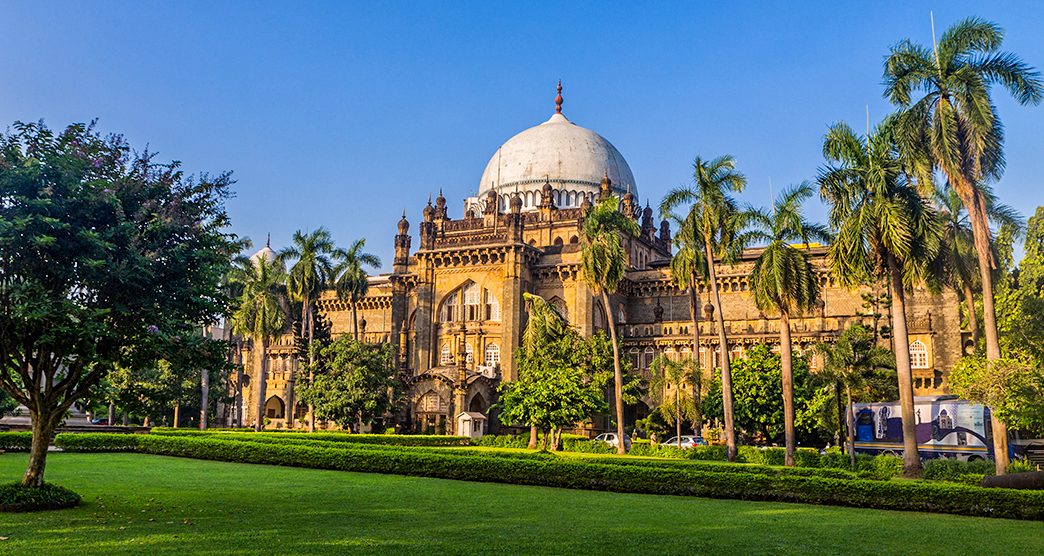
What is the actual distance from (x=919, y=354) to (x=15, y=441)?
45535mm

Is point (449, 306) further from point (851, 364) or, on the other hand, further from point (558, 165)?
point (851, 364)

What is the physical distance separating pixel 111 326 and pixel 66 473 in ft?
31.7

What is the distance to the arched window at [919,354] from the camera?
48281 mm

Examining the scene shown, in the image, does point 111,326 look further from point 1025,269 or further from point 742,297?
point 742,297

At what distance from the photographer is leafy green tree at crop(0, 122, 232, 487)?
49.3 feet

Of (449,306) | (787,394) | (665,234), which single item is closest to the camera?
(787,394)

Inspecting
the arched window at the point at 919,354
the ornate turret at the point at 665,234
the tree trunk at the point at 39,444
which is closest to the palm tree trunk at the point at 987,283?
the tree trunk at the point at 39,444

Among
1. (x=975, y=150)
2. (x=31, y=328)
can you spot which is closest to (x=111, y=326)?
(x=31, y=328)

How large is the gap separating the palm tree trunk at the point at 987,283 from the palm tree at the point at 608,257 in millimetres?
15991

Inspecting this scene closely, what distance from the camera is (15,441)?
33969 mm

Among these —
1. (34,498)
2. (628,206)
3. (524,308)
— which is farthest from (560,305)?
(34,498)

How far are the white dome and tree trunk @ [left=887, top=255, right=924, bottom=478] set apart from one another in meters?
39.2

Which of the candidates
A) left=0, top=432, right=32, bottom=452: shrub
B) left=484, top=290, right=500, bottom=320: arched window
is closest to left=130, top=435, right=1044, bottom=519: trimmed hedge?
left=0, top=432, right=32, bottom=452: shrub

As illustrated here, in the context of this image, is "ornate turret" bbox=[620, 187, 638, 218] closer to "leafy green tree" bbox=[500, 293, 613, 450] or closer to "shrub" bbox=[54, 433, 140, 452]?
"leafy green tree" bbox=[500, 293, 613, 450]
